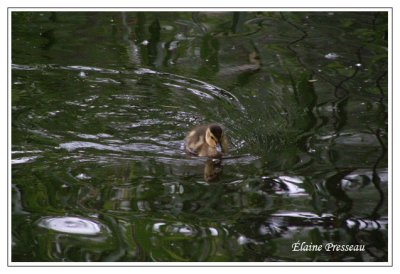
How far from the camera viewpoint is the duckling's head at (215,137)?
6127 mm

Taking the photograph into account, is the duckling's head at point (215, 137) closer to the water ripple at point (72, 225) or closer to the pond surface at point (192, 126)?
the pond surface at point (192, 126)

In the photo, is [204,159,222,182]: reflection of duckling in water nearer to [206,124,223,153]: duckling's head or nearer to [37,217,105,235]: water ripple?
[206,124,223,153]: duckling's head

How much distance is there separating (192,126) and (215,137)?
2.58 ft

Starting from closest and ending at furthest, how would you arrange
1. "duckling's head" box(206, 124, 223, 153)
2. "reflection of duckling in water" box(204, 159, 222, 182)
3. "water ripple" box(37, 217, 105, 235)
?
1. "water ripple" box(37, 217, 105, 235)
2. "reflection of duckling in water" box(204, 159, 222, 182)
3. "duckling's head" box(206, 124, 223, 153)

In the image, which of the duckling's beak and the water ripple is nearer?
the water ripple

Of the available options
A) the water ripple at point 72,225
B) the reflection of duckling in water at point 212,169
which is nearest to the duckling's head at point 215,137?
the reflection of duckling in water at point 212,169

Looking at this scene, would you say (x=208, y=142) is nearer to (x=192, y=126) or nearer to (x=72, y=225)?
(x=192, y=126)

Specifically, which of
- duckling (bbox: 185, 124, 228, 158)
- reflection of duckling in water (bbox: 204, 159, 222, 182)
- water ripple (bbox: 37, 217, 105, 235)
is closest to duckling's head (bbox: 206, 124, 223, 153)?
duckling (bbox: 185, 124, 228, 158)

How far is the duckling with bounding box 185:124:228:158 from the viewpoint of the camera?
6152mm

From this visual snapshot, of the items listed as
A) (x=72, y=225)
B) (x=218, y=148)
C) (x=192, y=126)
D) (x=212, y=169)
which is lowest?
(x=72, y=225)

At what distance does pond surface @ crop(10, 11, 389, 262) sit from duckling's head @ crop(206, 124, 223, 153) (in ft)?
0.42

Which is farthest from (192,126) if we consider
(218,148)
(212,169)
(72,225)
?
(72,225)

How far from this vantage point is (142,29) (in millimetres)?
8594

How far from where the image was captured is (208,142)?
6125 mm
